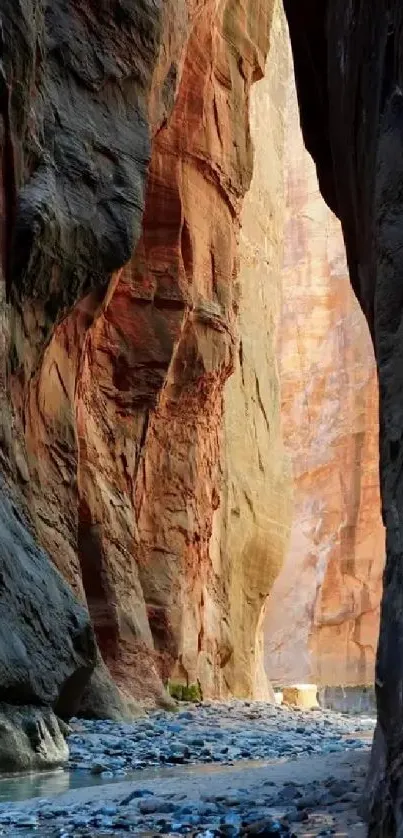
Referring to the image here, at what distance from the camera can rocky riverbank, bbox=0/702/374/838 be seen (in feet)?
13.3

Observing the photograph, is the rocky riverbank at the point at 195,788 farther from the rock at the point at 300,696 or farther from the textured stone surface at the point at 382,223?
the rock at the point at 300,696

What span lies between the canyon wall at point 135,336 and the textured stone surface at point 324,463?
18.9 m

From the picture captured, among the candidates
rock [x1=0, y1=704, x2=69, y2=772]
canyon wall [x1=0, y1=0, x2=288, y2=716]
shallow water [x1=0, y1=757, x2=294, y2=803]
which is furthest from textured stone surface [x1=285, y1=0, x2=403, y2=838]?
canyon wall [x1=0, y1=0, x2=288, y2=716]

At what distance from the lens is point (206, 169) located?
20.5m

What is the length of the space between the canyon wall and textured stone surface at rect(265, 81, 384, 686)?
18.9 meters

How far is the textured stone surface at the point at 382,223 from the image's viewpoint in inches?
123

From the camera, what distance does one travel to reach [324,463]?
4972 centimetres

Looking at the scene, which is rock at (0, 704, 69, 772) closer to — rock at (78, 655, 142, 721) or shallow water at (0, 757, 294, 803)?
shallow water at (0, 757, 294, 803)

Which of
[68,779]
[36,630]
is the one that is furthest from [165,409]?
[68,779]

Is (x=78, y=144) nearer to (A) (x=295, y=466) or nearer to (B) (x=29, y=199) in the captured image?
(B) (x=29, y=199)

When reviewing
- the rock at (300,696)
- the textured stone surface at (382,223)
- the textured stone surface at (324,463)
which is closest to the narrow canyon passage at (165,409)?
the textured stone surface at (382,223)

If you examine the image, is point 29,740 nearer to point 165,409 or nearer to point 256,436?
point 165,409

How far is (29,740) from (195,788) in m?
1.88

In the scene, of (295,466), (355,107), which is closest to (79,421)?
(355,107)
